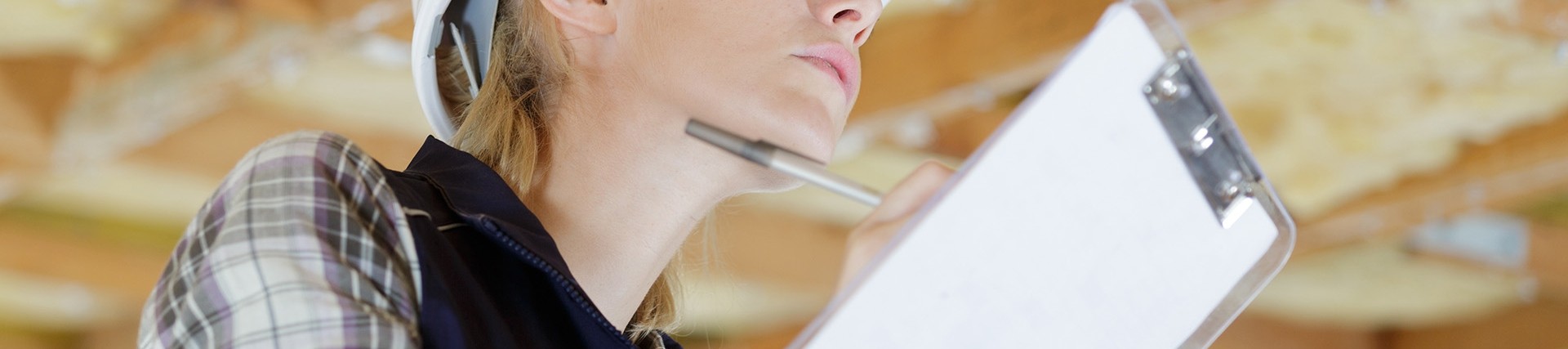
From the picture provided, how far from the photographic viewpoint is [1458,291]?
14.2 feet

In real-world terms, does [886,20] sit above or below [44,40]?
below

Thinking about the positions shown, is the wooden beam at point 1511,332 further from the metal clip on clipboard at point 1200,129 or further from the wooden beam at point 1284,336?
the metal clip on clipboard at point 1200,129

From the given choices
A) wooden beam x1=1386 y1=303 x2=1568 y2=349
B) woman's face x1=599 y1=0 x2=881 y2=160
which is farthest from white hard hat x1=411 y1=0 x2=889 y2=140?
wooden beam x1=1386 y1=303 x2=1568 y2=349

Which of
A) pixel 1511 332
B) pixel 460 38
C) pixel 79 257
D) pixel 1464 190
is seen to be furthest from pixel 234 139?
pixel 1511 332

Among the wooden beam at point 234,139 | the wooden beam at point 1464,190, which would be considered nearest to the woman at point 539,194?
the wooden beam at point 234,139

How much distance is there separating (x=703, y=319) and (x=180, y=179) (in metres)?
1.68

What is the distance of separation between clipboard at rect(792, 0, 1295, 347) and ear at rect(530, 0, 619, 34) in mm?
475

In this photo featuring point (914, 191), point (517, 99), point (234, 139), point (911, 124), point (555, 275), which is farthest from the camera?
point (234, 139)

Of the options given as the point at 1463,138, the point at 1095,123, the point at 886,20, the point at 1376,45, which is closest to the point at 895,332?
the point at 1095,123

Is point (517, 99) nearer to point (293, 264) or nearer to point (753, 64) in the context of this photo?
point (753, 64)

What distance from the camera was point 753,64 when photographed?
94 centimetres

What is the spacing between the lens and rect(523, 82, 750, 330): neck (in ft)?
3.14

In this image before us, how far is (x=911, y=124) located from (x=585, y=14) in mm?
1730

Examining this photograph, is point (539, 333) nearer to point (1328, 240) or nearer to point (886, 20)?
point (886, 20)
